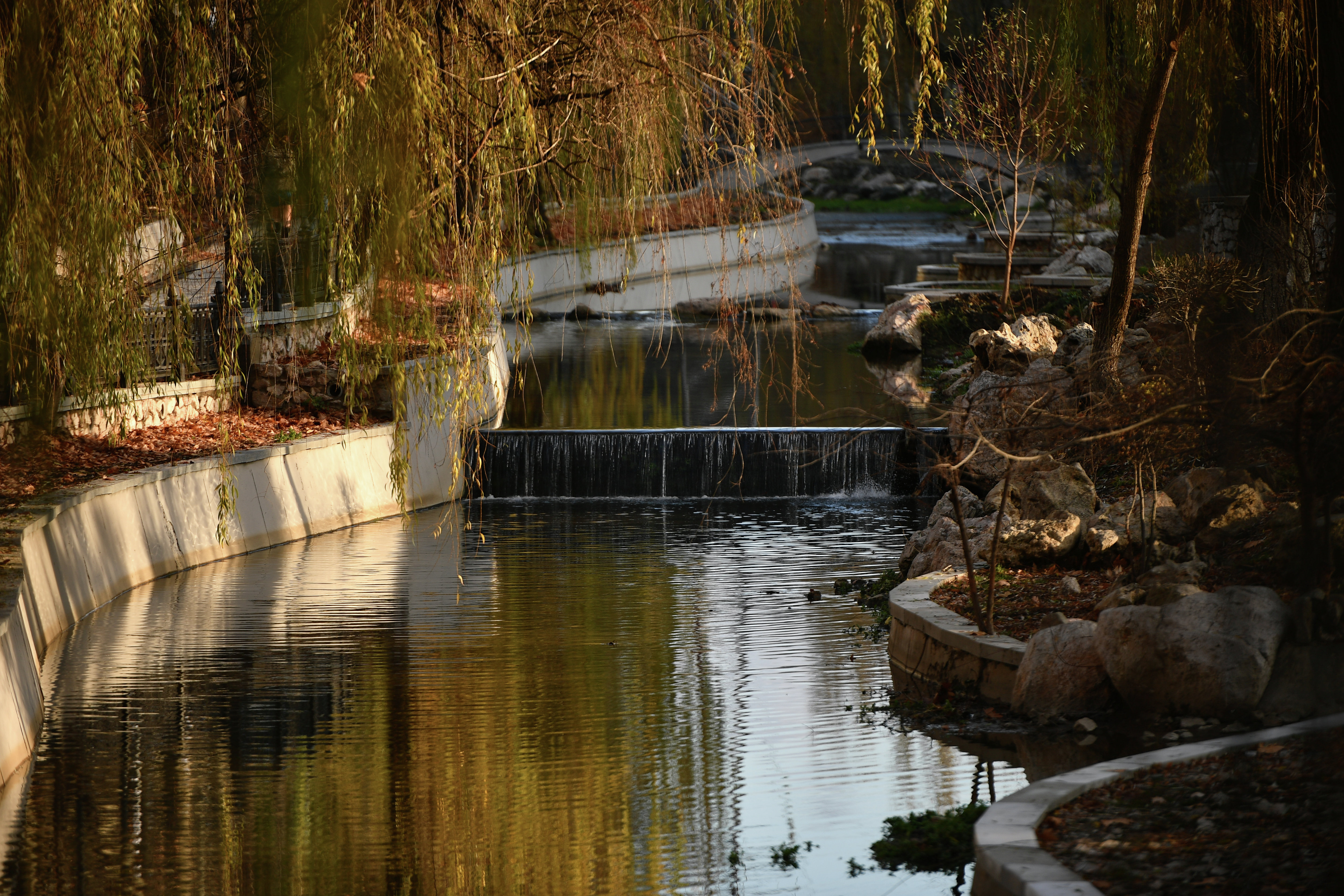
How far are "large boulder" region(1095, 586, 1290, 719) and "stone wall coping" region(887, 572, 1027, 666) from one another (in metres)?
0.67

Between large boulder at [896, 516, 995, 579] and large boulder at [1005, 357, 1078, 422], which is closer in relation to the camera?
large boulder at [1005, 357, 1078, 422]

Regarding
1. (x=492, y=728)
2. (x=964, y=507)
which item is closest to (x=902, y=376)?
(x=964, y=507)

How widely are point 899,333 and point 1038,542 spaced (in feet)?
58.0

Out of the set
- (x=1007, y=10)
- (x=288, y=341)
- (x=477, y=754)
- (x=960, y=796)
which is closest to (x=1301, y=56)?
(x=960, y=796)

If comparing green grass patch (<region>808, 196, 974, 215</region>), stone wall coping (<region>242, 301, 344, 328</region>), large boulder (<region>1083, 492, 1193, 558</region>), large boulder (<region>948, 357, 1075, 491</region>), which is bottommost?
large boulder (<region>1083, 492, 1193, 558</region>)

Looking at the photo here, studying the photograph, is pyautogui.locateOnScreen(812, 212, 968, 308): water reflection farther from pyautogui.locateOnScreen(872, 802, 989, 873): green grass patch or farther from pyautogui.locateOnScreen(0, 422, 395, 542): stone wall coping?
pyautogui.locateOnScreen(872, 802, 989, 873): green grass patch

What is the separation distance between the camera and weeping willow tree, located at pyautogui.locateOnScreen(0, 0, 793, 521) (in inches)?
261

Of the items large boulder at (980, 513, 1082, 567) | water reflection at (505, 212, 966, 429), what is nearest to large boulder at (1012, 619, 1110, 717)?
water reflection at (505, 212, 966, 429)

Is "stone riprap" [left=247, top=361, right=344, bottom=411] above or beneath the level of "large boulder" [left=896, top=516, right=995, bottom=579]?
above

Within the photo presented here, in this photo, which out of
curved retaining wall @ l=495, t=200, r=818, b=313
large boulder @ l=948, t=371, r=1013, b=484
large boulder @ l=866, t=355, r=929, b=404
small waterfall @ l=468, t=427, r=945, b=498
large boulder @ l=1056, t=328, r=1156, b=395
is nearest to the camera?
large boulder @ l=948, t=371, r=1013, b=484

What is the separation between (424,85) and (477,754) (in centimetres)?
369

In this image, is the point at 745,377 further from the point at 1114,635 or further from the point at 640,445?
the point at 640,445

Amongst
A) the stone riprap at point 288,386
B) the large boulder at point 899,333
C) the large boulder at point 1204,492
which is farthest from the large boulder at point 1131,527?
the large boulder at point 899,333

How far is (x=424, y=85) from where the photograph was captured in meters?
6.53
